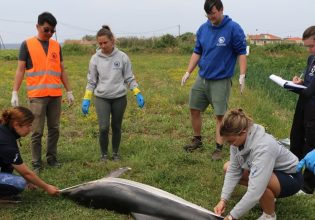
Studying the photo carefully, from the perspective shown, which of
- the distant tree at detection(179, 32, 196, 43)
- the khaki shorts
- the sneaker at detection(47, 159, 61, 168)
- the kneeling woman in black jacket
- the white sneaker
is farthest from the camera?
the distant tree at detection(179, 32, 196, 43)

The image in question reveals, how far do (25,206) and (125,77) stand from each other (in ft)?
7.48

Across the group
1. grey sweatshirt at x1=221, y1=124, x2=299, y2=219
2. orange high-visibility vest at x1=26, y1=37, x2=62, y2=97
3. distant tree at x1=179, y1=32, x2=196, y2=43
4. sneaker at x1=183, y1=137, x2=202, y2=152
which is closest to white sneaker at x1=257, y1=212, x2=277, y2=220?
grey sweatshirt at x1=221, y1=124, x2=299, y2=219

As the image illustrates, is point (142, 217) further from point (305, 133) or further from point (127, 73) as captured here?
point (127, 73)

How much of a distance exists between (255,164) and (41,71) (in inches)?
127

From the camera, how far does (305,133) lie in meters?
5.16

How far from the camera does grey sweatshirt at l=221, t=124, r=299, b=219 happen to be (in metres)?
3.79

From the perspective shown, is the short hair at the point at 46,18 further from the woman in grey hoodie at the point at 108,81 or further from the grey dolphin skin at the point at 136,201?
the grey dolphin skin at the point at 136,201

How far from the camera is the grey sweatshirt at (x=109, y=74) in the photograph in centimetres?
589

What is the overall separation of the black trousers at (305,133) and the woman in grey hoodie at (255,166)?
0.74 m

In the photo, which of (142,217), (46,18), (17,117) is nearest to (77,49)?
(46,18)

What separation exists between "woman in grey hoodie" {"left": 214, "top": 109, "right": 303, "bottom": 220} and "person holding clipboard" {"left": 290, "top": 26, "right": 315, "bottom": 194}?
2.29 ft

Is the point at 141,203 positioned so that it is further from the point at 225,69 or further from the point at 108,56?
the point at 225,69

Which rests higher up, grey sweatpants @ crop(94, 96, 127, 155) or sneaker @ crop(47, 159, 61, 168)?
grey sweatpants @ crop(94, 96, 127, 155)

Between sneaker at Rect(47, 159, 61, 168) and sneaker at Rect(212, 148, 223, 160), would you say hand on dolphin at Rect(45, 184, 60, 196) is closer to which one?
sneaker at Rect(47, 159, 61, 168)
